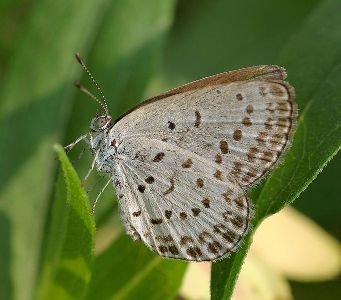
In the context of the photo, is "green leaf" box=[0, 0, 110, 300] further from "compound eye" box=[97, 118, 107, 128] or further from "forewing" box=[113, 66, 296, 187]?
"forewing" box=[113, 66, 296, 187]

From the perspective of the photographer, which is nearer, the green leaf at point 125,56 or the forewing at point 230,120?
the forewing at point 230,120

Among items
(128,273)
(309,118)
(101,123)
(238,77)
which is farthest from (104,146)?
(309,118)

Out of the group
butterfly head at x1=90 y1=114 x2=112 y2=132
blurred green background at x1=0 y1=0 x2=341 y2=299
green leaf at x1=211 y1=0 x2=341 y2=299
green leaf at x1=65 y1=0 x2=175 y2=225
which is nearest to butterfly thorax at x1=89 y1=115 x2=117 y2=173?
butterfly head at x1=90 y1=114 x2=112 y2=132

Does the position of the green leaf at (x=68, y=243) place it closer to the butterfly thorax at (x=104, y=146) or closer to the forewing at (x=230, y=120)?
the butterfly thorax at (x=104, y=146)

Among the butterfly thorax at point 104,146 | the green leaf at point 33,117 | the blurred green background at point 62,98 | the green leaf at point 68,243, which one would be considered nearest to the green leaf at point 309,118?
the blurred green background at point 62,98

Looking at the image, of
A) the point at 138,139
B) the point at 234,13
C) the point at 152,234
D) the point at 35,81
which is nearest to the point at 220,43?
the point at 234,13

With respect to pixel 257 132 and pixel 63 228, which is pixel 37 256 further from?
pixel 257 132
